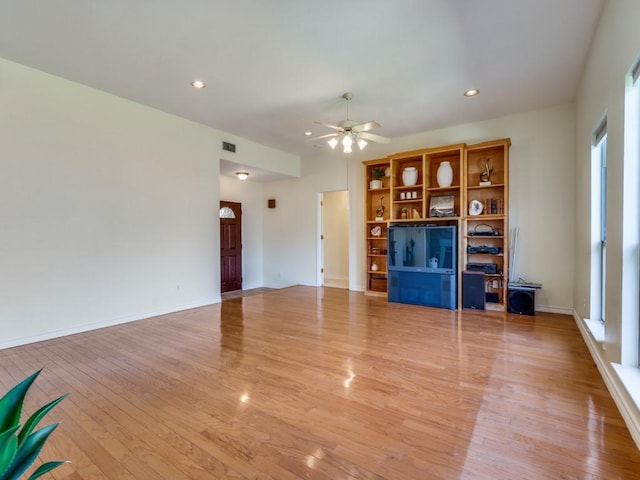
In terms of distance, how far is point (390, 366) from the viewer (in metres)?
2.81

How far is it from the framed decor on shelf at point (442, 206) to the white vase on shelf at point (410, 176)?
0.47 m

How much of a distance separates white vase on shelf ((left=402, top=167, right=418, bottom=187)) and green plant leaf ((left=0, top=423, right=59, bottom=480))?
5.56 meters

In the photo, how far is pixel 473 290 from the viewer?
4.81 metres

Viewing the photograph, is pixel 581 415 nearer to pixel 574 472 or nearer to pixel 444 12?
pixel 574 472

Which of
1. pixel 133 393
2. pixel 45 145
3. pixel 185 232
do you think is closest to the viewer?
pixel 133 393

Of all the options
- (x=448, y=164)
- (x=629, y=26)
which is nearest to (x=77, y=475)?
(x=629, y=26)

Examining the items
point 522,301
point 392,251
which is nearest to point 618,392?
point 522,301

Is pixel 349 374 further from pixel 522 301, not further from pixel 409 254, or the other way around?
pixel 522 301

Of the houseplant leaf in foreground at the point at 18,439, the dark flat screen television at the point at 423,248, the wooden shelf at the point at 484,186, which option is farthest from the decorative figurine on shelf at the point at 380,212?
the houseplant leaf in foreground at the point at 18,439

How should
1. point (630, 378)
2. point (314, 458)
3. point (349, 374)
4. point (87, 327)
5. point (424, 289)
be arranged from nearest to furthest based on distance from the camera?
1. point (314, 458)
2. point (630, 378)
3. point (349, 374)
4. point (87, 327)
5. point (424, 289)

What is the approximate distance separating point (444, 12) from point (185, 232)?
4.50 m

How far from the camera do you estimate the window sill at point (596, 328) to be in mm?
2836

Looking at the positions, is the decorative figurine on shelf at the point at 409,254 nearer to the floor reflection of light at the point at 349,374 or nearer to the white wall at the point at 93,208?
the floor reflection of light at the point at 349,374

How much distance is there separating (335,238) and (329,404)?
5868mm
